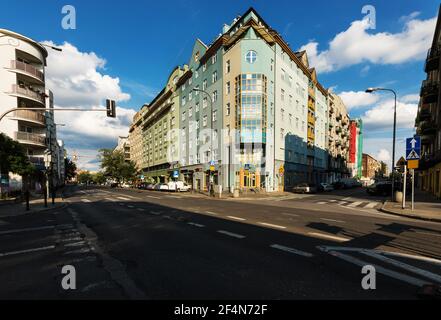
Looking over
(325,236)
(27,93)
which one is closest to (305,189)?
(325,236)

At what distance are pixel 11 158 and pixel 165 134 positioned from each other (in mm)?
34349

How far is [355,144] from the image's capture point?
281 ft

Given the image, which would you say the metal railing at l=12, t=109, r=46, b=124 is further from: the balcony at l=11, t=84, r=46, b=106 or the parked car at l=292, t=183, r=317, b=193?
the parked car at l=292, t=183, r=317, b=193

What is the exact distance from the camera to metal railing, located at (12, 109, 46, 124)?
2973cm

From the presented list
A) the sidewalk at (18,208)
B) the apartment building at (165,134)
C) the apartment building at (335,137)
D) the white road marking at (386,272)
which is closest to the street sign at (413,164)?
the white road marking at (386,272)

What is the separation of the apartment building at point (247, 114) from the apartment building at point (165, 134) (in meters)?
0.48

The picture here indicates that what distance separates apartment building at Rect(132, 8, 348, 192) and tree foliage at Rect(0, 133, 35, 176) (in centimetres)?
1688

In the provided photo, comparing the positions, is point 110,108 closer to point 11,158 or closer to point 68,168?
point 11,158

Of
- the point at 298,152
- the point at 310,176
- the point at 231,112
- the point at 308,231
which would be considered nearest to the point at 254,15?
the point at 231,112

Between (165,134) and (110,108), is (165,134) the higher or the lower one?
the higher one

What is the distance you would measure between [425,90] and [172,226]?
3217 cm

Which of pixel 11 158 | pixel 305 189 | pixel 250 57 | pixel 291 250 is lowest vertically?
pixel 305 189

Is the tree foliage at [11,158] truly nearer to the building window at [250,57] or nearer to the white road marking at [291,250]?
the white road marking at [291,250]

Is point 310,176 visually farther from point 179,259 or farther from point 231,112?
point 179,259
